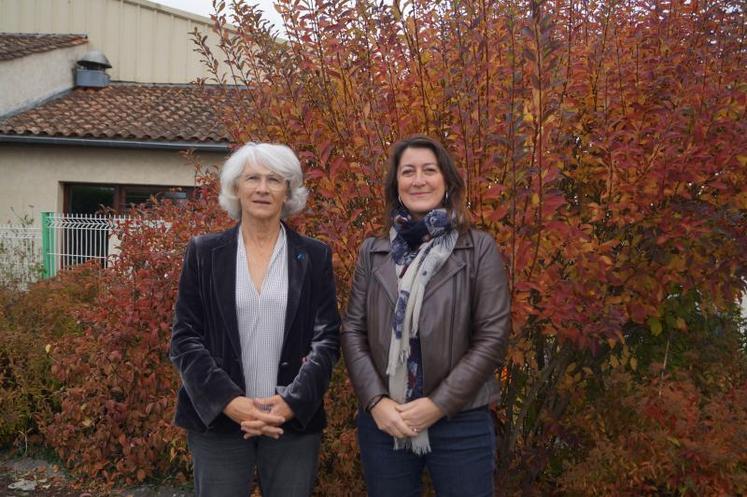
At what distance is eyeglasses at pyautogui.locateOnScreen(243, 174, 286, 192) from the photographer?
2.48 meters

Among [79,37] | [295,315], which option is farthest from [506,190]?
[79,37]

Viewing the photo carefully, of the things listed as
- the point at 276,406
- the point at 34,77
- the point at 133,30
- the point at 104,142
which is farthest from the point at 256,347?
the point at 133,30

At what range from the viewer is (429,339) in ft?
7.36

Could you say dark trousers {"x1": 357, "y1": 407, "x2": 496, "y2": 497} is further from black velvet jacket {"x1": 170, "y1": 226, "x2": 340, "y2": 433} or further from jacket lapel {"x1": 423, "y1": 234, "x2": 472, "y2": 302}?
jacket lapel {"x1": 423, "y1": 234, "x2": 472, "y2": 302}

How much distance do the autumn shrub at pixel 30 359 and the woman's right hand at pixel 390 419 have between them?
3397mm

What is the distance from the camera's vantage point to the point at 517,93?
255cm

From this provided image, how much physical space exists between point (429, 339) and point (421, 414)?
24 centimetres

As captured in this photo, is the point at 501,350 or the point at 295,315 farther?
the point at 295,315

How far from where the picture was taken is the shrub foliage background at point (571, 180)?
251 centimetres

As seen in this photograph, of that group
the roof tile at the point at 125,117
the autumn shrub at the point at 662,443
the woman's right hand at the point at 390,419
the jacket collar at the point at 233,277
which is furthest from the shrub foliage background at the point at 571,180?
the roof tile at the point at 125,117

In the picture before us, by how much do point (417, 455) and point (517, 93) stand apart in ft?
4.34

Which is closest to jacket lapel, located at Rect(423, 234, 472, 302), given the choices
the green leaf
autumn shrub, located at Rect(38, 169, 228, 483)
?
the green leaf

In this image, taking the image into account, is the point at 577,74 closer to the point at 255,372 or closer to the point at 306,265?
the point at 306,265

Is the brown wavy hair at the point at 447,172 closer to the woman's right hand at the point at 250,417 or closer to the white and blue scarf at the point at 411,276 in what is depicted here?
the white and blue scarf at the point at 411,276
